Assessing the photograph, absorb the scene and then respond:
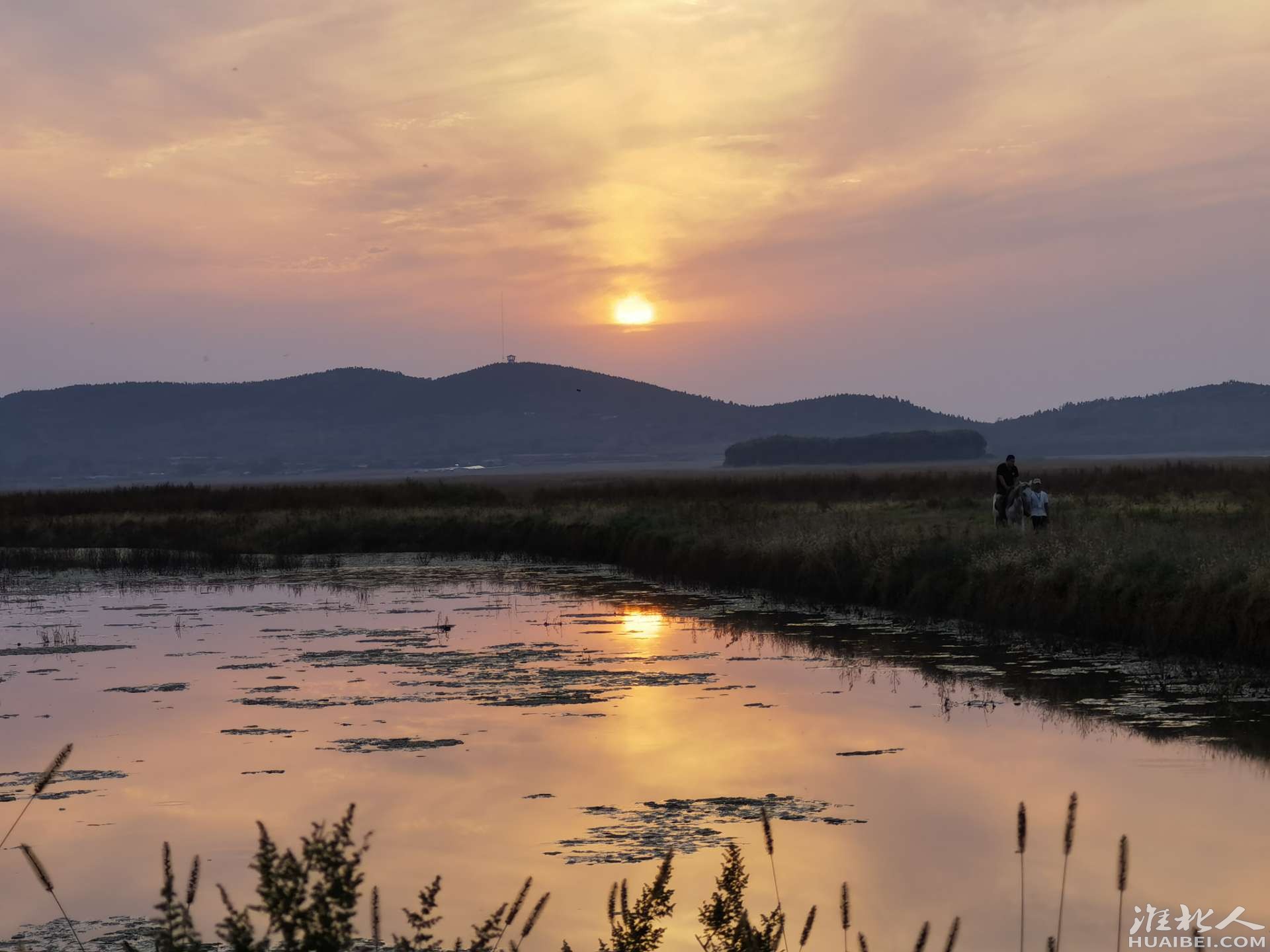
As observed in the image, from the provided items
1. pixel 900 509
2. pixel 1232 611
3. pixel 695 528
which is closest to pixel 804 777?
pixel 1232 611

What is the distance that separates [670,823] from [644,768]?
2.24 metres

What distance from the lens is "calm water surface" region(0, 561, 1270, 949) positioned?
10812 mm

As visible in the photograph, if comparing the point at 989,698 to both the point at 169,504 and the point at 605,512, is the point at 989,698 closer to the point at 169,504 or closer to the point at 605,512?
the point at 605,512

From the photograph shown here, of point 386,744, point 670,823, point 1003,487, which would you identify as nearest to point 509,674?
point 386,744

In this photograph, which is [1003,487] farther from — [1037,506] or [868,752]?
[868,752]

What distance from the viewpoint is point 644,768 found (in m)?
14.8

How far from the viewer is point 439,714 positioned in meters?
17.9

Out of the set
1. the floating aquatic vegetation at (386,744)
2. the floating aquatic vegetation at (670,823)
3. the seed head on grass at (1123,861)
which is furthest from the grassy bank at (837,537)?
the seed head on grass at (1123,861)

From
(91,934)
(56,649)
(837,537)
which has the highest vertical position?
(837,537)

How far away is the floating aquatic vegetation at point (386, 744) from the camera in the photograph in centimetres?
1573

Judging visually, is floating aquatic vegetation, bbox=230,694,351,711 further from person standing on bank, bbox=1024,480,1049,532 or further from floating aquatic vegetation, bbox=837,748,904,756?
person standing on bank, bbox=1024,480,1049,532

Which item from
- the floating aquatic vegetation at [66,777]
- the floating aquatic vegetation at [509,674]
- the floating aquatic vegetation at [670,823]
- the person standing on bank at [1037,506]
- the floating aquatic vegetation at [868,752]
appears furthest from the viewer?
the person standing on bank at [1037,506]

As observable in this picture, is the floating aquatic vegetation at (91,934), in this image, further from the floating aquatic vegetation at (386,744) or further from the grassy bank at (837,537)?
the grassy bank at (837,537)

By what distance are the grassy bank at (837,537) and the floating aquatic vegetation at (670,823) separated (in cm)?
846
